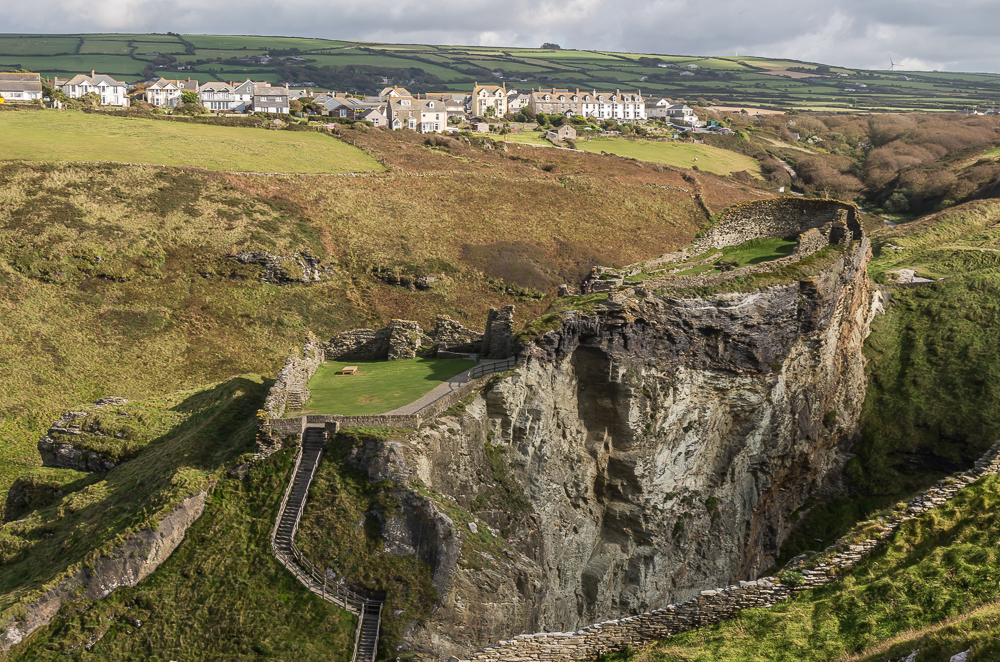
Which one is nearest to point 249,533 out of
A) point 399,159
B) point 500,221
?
point 500,221

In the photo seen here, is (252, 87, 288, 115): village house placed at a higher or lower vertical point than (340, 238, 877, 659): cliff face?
higher

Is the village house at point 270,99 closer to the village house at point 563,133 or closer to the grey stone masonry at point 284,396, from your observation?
Result: the village house at point 563,133

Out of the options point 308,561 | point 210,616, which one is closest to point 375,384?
point 308,561

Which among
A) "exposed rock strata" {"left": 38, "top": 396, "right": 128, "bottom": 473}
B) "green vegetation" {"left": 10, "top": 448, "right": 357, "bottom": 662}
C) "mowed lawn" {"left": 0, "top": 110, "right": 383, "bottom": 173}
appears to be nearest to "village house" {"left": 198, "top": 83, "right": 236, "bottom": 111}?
"mowed lawn" {"left": 0, "top": 110, "right": 383, "bottom": 173}

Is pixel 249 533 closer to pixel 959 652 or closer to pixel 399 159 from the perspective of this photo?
pixel 959 652

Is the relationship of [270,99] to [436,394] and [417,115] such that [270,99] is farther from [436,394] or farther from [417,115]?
[436,394]

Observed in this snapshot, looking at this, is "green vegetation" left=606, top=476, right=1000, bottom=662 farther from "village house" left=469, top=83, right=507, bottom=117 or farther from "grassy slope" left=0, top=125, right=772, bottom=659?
"village house" left=469, top=83, right=507, bottom=117
